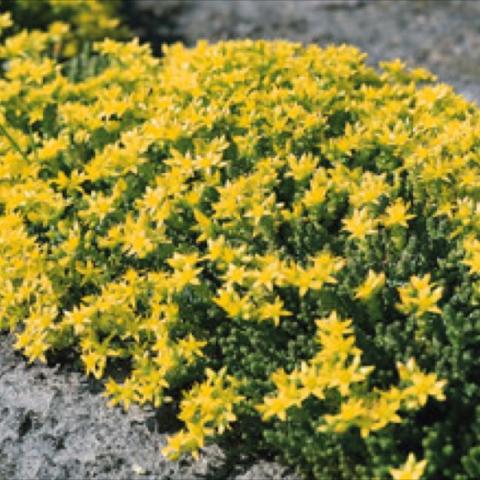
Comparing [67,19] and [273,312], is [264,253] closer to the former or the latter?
[273,312]

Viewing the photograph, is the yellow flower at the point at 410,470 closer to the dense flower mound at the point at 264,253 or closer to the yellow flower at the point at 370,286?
the dense flower mound at the point at 264,253

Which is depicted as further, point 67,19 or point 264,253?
point 67,19

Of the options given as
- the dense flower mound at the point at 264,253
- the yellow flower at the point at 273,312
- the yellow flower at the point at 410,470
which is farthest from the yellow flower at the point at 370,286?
the yellow flower at the point at 410,470

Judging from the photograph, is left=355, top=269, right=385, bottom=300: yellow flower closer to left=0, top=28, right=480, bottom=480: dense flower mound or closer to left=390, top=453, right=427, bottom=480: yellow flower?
left=0, top=28, right=480, bottom=480: dense flower mound

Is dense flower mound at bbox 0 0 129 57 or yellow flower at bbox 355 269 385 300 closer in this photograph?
yellow flower at bbox 355 269 385 300

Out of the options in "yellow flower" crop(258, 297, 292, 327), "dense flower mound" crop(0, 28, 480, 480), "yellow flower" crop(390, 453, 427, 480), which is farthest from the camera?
"yellow flower" crop(258, 297, 292, 327)

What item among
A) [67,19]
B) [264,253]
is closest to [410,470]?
[264,253]

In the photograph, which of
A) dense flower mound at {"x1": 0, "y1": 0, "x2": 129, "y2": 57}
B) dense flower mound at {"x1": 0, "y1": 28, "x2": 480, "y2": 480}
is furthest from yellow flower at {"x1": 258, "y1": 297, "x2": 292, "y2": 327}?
dense flower mound at {"x1": 0, "y1": 0, "x2": 129, "y2": 57}
